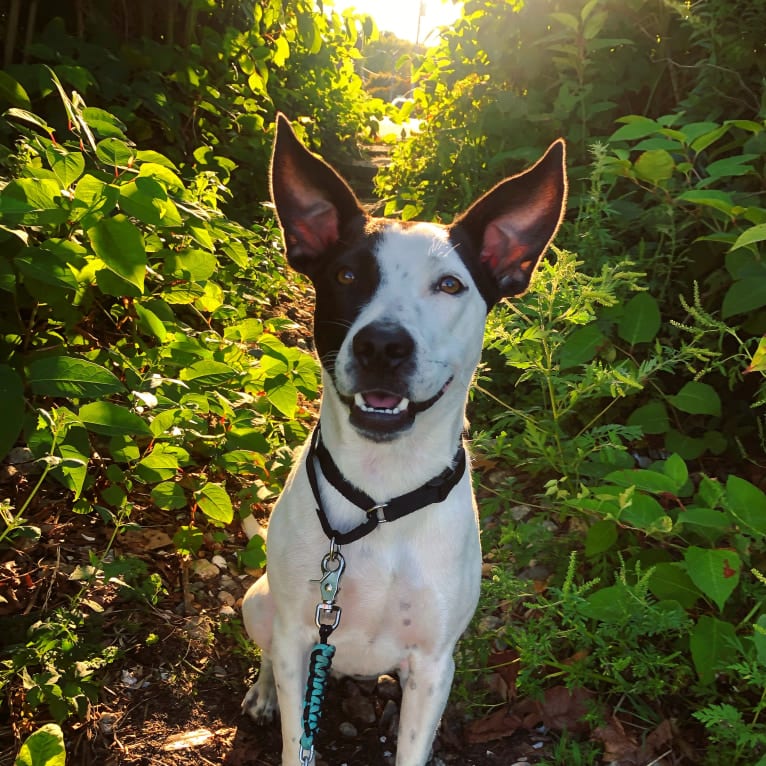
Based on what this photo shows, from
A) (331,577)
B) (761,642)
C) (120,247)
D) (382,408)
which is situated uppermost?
(120,247)

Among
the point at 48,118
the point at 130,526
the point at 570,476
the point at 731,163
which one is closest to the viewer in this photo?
the point at 130,526

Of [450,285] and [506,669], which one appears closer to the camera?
[450,285]

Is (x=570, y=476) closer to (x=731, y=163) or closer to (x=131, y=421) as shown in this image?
(x=731, y=163)

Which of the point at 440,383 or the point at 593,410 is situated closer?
the point at 440,383

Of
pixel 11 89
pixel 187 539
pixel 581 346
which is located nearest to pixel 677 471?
pixel 581 346

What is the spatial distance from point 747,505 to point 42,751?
2161 mm


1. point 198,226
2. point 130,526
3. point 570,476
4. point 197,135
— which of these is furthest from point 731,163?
point 197,135

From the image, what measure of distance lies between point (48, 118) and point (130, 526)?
2299 mm

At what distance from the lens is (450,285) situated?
2.20 metres

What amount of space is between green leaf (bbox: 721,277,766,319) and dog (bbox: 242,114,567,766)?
1.04 metres

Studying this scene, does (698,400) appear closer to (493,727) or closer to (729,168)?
(729,168)

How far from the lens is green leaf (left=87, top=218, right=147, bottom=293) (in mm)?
2311

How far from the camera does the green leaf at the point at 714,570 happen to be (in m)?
2.16

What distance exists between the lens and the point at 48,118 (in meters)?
3.63
